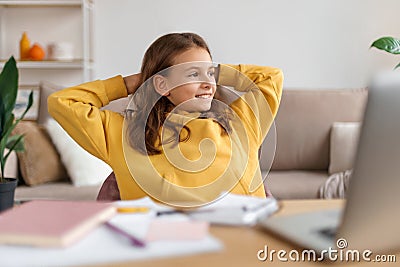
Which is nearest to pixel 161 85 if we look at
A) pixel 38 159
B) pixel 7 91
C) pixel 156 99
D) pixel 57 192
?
pixel 156 99

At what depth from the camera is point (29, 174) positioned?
2.59 meters

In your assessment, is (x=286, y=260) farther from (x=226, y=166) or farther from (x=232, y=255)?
(x=226, y=166)

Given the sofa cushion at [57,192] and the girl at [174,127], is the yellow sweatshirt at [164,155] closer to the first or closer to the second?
the girl at [174,127]

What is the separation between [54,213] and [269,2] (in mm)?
3380

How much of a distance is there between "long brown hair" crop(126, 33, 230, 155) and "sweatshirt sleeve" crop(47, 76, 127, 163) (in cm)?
6

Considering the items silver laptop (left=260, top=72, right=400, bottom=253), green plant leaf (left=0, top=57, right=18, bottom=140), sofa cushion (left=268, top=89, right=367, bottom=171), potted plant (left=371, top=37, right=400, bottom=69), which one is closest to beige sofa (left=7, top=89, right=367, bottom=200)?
sofa cushion (left=268, top=89, right=367, bottom=171)

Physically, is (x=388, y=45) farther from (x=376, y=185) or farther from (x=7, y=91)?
(x=376, y=185)

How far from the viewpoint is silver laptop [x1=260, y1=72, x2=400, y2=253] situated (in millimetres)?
589

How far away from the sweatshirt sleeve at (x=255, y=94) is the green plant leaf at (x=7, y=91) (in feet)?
1.81

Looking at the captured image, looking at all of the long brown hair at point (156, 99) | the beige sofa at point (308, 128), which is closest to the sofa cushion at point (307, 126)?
the beige sofa at point (308, 128)

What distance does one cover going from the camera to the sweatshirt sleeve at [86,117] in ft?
4.40

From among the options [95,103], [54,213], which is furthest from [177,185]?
[54,213]

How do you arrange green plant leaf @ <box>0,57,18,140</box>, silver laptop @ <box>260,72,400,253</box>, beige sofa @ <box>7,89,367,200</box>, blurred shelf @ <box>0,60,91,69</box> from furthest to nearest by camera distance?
blurred shelf @ <box>0,60,91,69</box>, beige sofa @ <box>7,89,367,200</box>, green plant leaf @ <box>0,57,18,140</box>, silver laptop @ <box>260,72,400,253</box>

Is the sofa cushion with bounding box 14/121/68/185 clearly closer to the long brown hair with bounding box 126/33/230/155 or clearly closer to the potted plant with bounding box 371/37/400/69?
the long brown hair with bounding box 126/33/230/155
